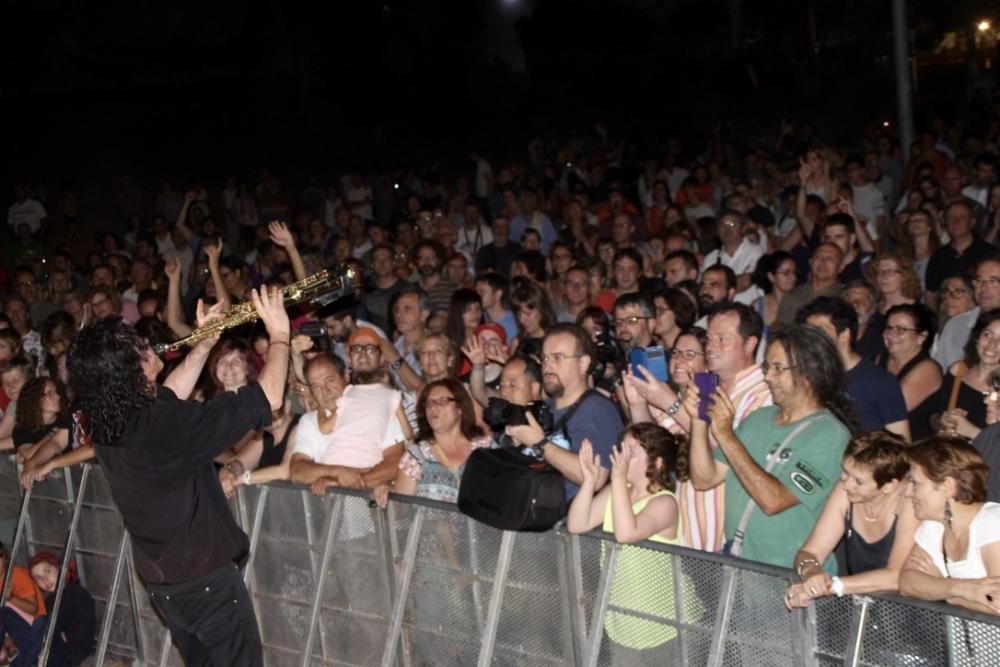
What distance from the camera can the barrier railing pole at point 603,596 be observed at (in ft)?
15.6

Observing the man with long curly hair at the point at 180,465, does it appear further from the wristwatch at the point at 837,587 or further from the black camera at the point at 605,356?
the wristwatch at the point at 837,587

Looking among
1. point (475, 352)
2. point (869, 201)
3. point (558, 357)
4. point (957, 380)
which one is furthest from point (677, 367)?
point (869, 201)

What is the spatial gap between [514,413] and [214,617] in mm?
1552

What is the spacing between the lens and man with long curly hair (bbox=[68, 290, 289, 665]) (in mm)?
4914

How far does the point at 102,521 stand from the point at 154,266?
731cm

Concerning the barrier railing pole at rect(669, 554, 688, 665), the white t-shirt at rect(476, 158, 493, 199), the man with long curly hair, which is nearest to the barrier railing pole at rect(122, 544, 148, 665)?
the man with long curly hair

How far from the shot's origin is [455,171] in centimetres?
2723

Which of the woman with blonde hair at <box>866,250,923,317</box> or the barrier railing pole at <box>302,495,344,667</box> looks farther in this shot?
the woman with blonde hair at <box>866,250,923,317</box>

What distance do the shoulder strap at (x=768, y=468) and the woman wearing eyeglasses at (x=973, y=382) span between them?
1.08 meters

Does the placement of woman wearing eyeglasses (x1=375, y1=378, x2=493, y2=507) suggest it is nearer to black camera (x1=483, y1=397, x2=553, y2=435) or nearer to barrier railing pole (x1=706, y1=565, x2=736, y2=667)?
black camera (x1=483, y1=397, x2=553, y2=435)

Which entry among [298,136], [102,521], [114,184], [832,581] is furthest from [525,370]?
[298,136]

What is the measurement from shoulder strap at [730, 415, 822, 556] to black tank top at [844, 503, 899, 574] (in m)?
0.42

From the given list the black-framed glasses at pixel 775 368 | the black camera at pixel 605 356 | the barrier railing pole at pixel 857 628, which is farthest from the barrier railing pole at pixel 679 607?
the black camera at pixel 605 356

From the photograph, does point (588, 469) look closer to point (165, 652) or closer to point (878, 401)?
point (878, 401)
